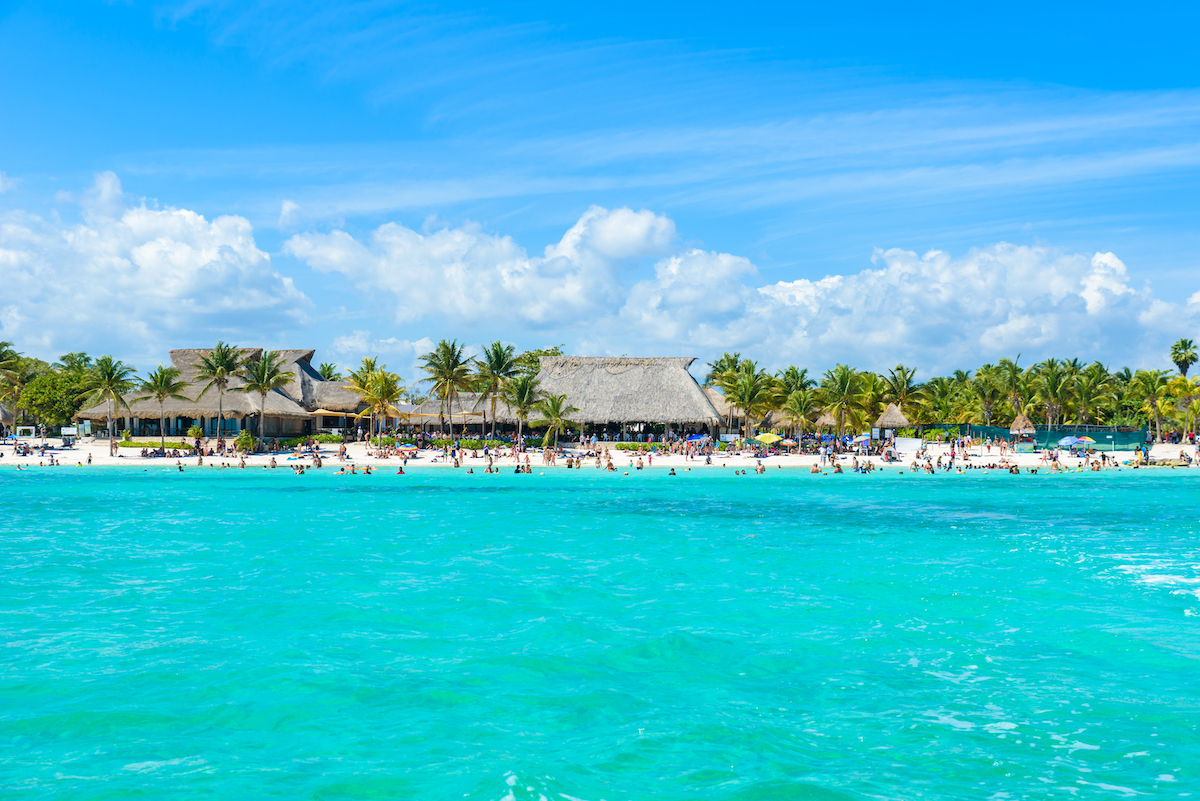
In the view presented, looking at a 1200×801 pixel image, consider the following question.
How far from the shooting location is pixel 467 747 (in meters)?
7.93

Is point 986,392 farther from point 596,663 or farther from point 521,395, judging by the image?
point 596,663

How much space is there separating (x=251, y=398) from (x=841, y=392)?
1431 inches

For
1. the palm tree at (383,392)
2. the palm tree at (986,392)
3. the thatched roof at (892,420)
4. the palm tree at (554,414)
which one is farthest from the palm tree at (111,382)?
the palm tree at (986,392)

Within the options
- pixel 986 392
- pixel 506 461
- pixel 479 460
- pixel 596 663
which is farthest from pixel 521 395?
pixel 596 663

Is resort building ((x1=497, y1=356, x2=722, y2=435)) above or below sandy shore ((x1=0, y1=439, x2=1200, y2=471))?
above

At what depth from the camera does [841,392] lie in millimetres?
54031

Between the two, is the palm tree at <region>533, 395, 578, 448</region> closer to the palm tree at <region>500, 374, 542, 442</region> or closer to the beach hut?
the palm tree at <region>500, 374, 542, 442</region>

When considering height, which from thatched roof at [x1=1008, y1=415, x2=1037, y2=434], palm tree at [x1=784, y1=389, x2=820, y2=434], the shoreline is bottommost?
the shoreline

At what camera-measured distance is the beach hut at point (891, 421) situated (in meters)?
59.8

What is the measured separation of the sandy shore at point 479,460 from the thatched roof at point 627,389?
409 centimetres

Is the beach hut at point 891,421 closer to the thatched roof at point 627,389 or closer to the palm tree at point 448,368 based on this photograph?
the thatched roof at point 627,389

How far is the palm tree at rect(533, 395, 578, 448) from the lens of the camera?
51.0m

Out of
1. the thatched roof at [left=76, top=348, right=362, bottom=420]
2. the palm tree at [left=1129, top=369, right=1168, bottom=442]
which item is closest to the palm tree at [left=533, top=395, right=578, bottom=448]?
the thatched roof at [left=76, top=348, right=362, bottom=420]

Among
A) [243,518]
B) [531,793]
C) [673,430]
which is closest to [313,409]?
[673,430]
